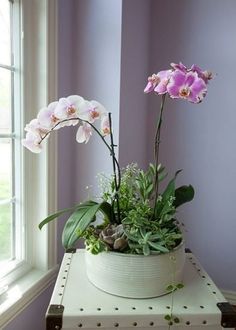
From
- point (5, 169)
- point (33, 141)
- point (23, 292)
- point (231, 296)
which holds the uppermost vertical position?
point (33, 141)

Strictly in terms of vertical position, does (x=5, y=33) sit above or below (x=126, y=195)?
above

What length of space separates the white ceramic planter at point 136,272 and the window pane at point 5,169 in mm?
598

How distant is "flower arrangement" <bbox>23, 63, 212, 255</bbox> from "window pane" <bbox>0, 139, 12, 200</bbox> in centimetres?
45

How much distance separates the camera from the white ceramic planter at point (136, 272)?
0.85m

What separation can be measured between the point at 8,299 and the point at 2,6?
3.81ft

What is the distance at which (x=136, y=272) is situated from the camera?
85 centimetres

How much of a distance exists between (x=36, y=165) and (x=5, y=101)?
301mm

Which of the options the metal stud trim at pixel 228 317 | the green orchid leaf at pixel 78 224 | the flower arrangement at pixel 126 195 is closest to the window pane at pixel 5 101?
the flower arrangement at pixel 126 195

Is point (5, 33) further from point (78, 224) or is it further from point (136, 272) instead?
point (136, 272)

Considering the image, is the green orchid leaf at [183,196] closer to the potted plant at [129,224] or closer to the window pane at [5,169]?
the potted plant at [129,224]

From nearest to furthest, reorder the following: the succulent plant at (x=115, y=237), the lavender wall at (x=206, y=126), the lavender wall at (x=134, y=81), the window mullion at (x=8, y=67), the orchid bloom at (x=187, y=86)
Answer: the orchid bloom at (x=187, y=86) → the succulent plant at (x=115, y=237) → the window mullion at (x=8, y=67) → the lavender wall at (x=134, y=81) → the lavender wall at (x=206, y=126)

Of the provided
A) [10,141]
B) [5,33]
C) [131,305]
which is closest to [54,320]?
[131,305]

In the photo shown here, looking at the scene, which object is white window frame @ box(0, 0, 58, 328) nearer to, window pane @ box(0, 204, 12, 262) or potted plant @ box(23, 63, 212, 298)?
window pane @ box(0, 204, 12, 262)

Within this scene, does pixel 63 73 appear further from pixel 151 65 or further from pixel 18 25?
pixel 151 65
